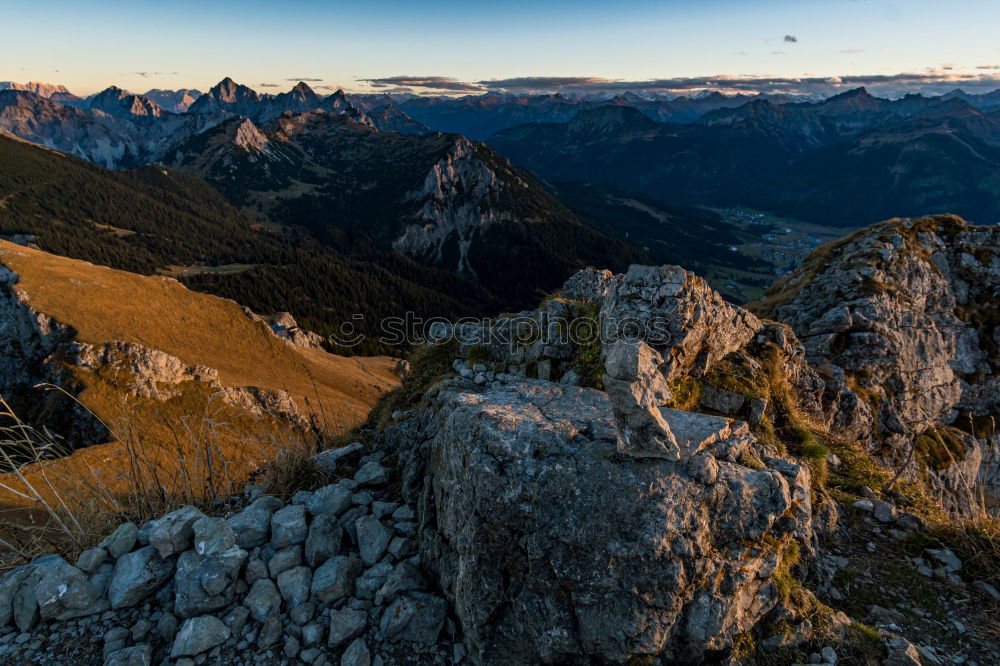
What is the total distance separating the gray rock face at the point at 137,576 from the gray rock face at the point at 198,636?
773 millimetres

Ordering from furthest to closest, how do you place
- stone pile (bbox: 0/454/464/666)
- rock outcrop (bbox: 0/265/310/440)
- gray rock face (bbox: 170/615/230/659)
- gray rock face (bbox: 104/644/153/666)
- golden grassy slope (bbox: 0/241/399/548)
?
rock outcrop (bbox: 0/265/310/440) < golden grassy slope (bbox: 0/241/399/548) < stone pile (bbox: 0/454/464/666) < gray rock face (bbox: 170/615/230/659) < gray rock face (bbox: 104/644/153/666)

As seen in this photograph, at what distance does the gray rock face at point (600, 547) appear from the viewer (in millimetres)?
5363

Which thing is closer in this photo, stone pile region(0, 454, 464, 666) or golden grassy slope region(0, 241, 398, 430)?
stone pile region(0, 454, 464, 666)

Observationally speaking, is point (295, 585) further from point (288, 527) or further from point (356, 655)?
point (356, 655)

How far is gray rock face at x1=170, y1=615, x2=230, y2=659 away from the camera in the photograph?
17.5 ft

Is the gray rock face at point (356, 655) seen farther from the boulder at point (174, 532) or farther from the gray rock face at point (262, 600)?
the boulder at point (174, 532)

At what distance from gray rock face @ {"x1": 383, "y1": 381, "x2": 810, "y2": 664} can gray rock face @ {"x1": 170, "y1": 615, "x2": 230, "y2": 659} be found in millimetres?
2009

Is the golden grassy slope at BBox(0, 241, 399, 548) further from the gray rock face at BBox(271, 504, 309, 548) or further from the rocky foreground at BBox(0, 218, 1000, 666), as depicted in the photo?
the rocky foreground at BBox(0, 218, 1000, 666)

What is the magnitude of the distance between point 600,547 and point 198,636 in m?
4.96

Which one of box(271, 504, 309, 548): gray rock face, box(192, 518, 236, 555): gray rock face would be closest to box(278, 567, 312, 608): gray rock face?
box(271, 504, 309, 548): gray rock face

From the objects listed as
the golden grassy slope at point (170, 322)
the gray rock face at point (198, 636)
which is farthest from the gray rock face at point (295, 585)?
the golden grassy slope at point (170, 322)

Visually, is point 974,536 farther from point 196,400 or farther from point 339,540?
point 196,400

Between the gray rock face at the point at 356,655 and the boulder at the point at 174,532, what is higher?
the boulder at the point at 174,532

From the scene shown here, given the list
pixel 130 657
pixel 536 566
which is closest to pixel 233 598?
pixel 130 657
